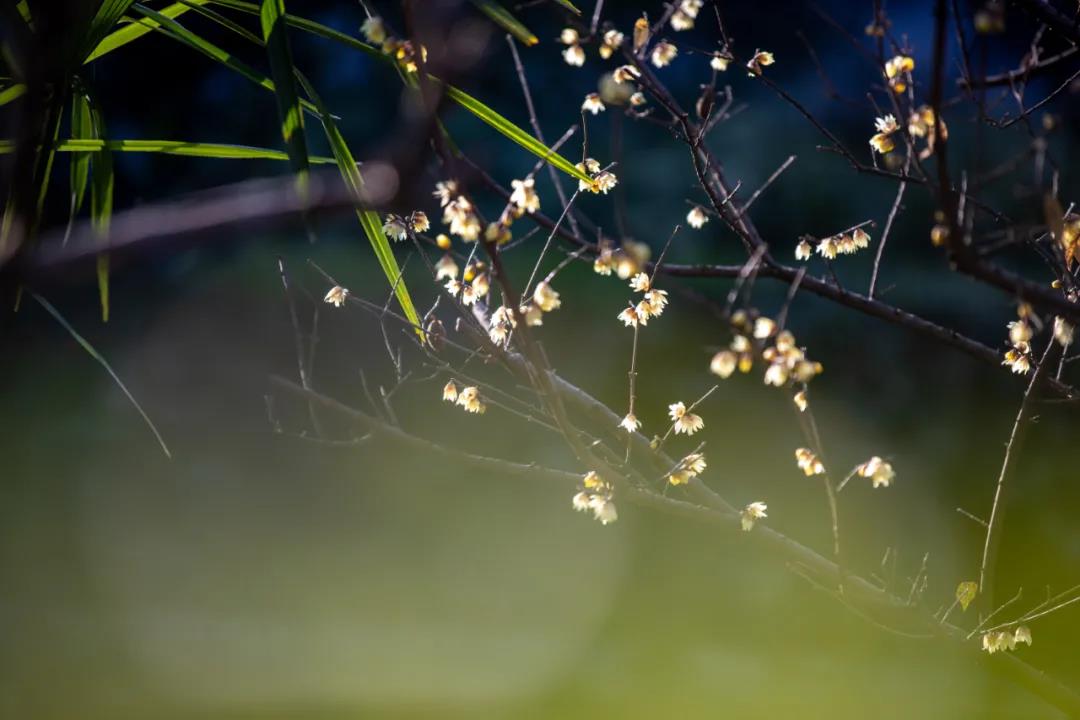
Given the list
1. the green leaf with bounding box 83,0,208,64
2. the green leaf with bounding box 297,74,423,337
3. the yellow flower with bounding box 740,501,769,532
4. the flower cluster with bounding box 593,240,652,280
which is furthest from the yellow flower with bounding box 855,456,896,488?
the green leaf with bounding box 83,0,208,64

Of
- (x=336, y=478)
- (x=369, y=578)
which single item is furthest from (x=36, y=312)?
(x=369, y=578)

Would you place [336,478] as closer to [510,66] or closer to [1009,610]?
[510,66]

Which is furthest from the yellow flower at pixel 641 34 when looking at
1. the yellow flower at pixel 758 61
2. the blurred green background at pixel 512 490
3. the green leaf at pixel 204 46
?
the blurred green background at pixel 512 490

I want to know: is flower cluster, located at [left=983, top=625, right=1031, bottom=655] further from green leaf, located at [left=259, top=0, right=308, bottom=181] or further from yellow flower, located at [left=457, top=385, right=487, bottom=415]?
green leaf, located at [left=259, top=0, right=308, bottom=181]

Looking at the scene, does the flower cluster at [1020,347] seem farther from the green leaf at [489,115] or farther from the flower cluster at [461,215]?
the flower cluster at [461,215]

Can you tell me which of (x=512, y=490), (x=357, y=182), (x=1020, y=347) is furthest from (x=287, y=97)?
(x=512, y=490)
